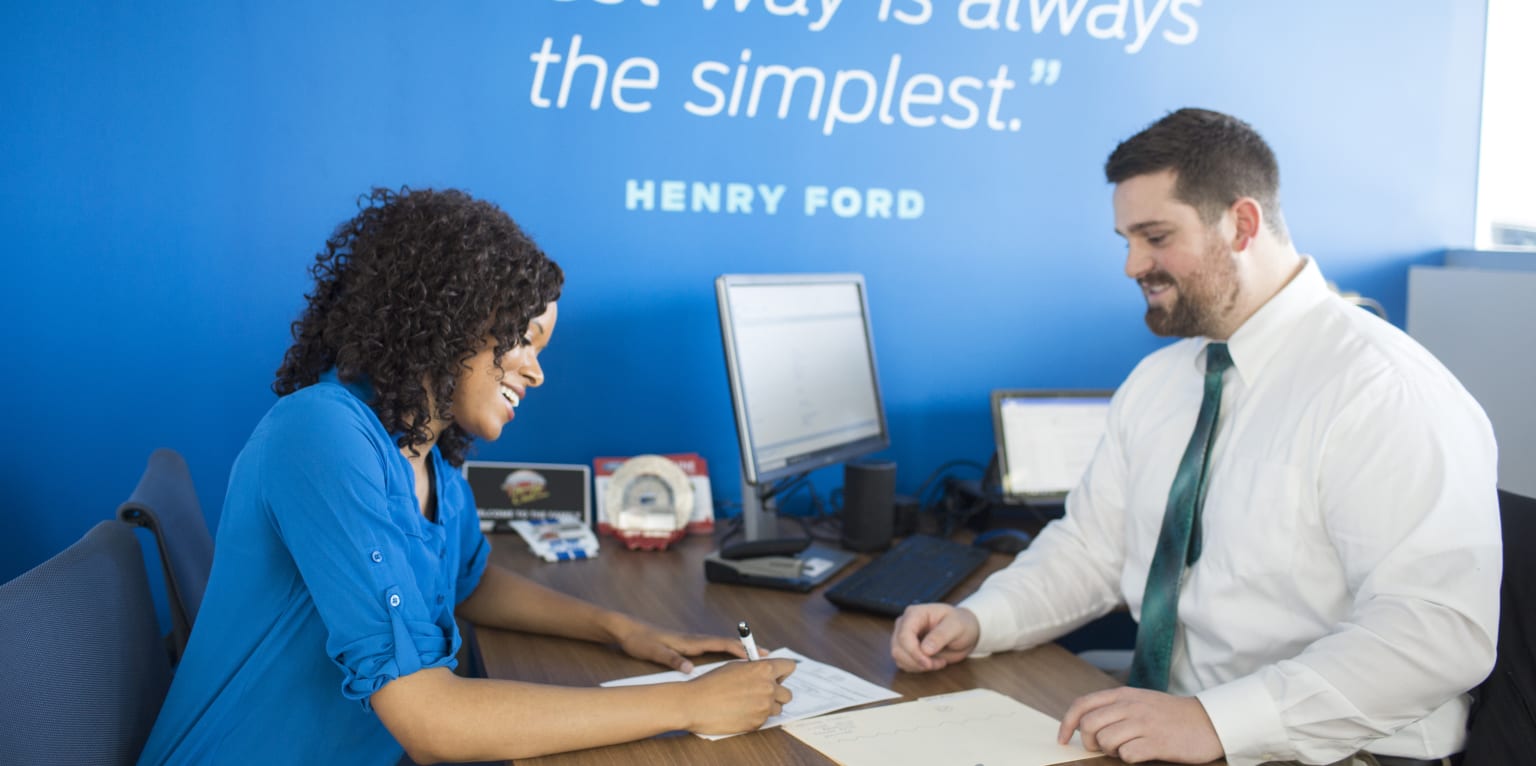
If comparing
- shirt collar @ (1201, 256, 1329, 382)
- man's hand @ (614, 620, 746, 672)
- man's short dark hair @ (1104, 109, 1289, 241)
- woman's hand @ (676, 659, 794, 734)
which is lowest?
man's hand @ (614, 620, 746, 672)

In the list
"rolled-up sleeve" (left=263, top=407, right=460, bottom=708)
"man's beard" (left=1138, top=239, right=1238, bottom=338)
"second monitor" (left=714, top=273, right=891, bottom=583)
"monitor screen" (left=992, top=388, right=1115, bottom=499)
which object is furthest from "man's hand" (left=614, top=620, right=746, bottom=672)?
"monitor screen" (left=992, top=388, right=1115, bottom=499)

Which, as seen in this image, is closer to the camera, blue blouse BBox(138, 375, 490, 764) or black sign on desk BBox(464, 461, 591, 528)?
blue blouse BBox(138, 375, 490, 764)

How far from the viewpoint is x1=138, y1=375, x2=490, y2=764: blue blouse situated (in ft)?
4.24

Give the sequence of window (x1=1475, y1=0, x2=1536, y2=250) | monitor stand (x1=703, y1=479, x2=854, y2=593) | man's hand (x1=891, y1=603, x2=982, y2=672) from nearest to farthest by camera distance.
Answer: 1. man's hand (x1=891, y1=603, x2=982, y2=672)
2. monitor stand (x1=703, y1=479, x2=854, y2=593)
3. window (x1=1475, y1=0, x2=1536, y2=250)

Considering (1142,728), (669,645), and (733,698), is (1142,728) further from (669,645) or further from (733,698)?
(669,645)

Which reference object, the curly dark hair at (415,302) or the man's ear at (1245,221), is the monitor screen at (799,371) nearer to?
the curly dark hair at (415,302)

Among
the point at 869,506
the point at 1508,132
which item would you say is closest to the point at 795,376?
the point at 869,506

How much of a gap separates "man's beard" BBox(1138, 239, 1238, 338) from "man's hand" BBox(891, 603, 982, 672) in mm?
581

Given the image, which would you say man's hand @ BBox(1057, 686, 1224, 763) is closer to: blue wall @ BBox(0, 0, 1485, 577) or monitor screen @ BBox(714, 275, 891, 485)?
monitor screen @ BBox(714, 275, 891, 485)

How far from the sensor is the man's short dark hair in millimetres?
1766

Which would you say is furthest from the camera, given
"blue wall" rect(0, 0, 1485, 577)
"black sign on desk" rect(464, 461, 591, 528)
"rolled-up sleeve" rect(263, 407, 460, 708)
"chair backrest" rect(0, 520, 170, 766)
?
"black sign on desk" rect(464, 461, 591, 528)

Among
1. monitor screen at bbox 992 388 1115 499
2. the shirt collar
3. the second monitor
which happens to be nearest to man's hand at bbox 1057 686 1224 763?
the shirt collar

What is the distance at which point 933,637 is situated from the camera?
5.31ft

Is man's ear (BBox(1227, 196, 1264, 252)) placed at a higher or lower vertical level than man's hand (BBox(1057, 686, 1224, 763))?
higher
